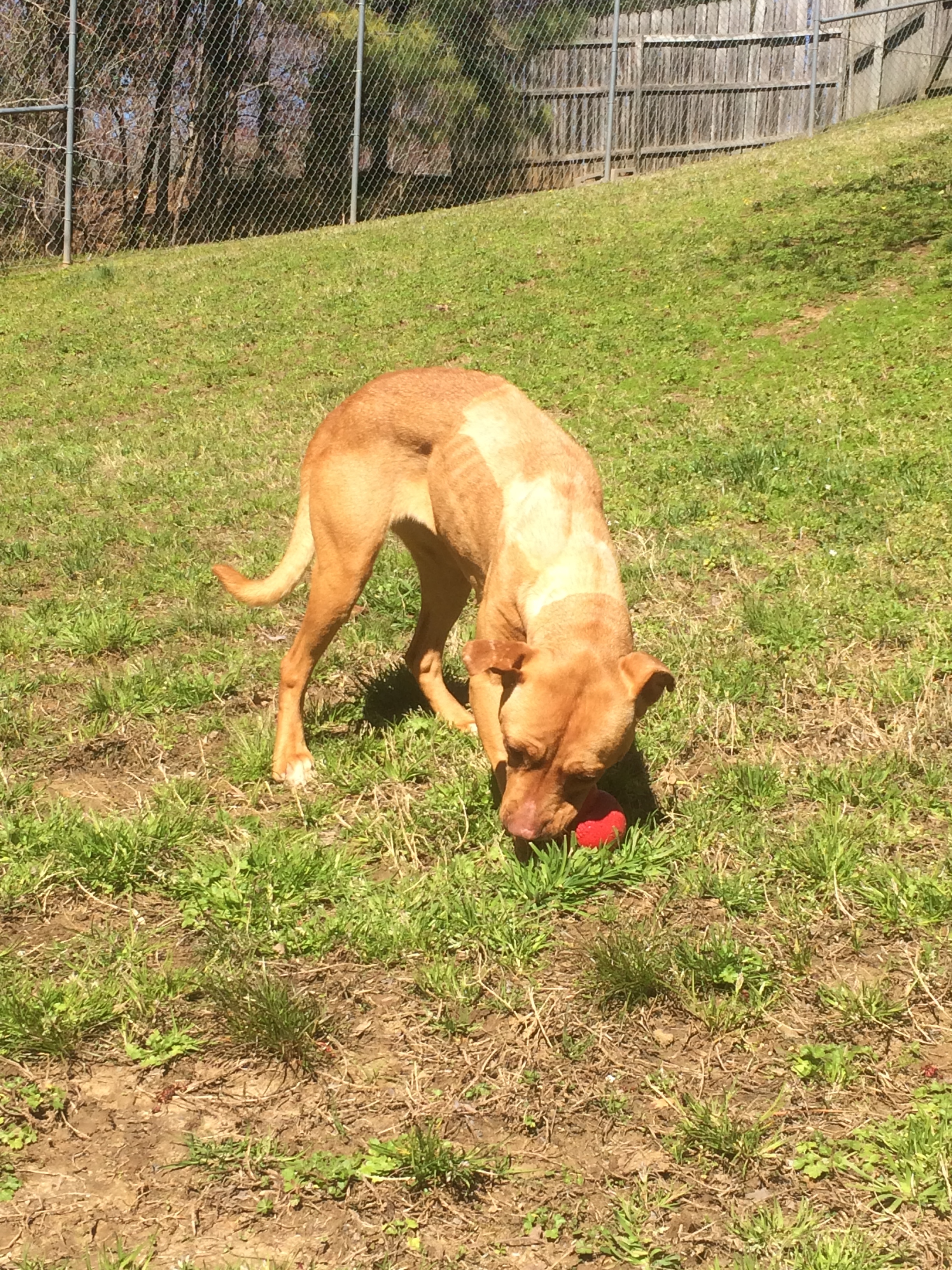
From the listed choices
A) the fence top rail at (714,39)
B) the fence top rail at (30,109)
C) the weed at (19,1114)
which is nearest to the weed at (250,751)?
the weed at (19,1114)

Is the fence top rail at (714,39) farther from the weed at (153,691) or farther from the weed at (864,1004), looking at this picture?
the weed at (864,1004)

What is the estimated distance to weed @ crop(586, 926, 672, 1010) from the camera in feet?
9.74

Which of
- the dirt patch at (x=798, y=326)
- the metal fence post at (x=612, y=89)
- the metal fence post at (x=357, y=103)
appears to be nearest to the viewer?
the dirt patch at (x=798, y=326)

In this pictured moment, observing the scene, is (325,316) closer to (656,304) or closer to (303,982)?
(656,304)

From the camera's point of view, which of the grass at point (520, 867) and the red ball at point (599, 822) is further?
Answer: the red ball at point (599, 822)

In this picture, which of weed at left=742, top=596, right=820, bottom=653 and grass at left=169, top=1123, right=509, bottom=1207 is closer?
grass at left=169, top=1123, right=509, bottom=1207

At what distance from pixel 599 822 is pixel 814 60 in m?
18.8

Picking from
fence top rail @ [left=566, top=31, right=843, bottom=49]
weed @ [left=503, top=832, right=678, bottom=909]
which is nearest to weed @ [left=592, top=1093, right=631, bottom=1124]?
weed @ [left=503, top=832, right=678, bottom=909]

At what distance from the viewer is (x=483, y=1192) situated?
247 cm

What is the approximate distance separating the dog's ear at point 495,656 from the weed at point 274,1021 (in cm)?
98

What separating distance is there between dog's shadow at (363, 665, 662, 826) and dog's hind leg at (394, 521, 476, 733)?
0.10m

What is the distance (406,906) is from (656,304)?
313 inches

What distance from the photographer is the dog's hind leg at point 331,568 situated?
4.21 metres

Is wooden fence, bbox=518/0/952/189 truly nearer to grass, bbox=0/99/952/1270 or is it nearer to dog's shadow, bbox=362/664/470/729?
grass, bbox=0/99/952/1270
